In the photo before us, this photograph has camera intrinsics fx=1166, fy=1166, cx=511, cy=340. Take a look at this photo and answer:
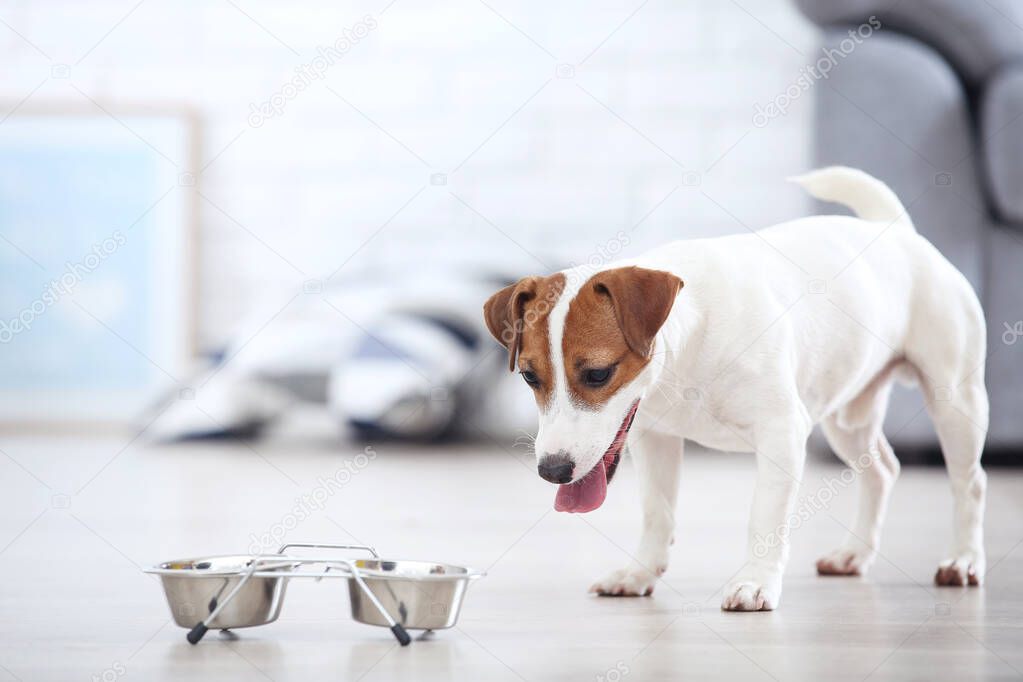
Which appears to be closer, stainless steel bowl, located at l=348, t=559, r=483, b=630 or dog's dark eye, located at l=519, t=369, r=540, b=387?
stainless steel bowl, located at l=348, t=559, r=483, b=630

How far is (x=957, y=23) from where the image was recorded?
3293mm

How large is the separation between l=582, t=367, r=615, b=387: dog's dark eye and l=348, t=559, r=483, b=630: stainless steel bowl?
0.30 metres

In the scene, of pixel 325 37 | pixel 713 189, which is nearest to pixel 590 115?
pixel 713 189

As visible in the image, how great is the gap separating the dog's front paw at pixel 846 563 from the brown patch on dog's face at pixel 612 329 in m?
0.65

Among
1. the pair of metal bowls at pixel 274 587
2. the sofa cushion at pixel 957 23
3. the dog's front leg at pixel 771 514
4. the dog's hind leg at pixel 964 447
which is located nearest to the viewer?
the pair of metal bowls at pixel 274 587

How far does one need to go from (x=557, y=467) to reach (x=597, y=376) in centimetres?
13

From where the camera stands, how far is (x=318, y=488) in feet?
10.3

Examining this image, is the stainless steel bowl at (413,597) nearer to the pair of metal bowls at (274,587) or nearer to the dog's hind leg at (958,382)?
the pair of metal bowls at (274,587)

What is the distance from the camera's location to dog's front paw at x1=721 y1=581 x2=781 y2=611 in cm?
155

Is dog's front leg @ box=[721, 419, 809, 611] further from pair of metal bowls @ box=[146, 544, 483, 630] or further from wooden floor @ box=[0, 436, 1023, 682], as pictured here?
pair of metal bowls @ box=[146, 544, 483, 630]

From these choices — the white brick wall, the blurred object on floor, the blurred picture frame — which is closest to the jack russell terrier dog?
the blurred object on floor

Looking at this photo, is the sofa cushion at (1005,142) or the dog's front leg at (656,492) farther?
the sofa cushion at (1005,142)

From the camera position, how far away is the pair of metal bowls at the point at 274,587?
53.2 inches
